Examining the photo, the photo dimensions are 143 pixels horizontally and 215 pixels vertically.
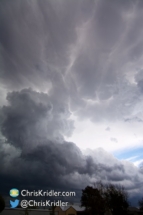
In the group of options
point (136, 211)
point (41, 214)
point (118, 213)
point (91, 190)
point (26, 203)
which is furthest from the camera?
point (136, 211)

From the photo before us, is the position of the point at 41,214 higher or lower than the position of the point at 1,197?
lower

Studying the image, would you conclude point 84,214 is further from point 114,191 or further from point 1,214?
point 1,214

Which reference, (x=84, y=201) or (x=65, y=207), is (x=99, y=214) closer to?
(x=84, y=201)

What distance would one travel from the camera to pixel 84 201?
9769cm

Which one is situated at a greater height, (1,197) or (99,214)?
(1,197)

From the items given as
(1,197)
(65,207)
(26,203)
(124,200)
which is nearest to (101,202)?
(124,200)

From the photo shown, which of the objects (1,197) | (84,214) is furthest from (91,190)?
(1,197)

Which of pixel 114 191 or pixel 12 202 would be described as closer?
pixel 12 202

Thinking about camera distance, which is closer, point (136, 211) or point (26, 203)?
point (26, 203)

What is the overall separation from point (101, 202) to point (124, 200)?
9.80 m

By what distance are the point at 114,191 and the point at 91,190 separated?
1620 cm

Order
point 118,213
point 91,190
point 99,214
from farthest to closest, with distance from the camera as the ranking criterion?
point 91,190, point 99,214, point 118,213

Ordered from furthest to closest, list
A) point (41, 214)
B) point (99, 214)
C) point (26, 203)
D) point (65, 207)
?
point (65, 207)
point (99, 214)
point (41, 214)
point (26, 203)

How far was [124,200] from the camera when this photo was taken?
265 feet
